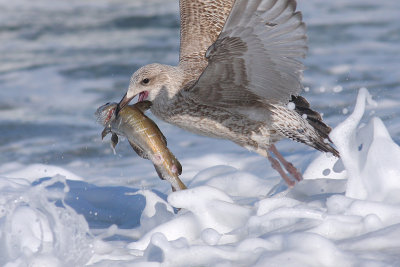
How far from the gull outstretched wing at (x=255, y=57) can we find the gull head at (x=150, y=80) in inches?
8.7

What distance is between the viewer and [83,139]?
6.98m

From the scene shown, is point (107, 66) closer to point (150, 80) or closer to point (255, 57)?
point (150, 80)

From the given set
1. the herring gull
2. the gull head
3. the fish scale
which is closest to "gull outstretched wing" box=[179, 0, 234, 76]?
the herring gull

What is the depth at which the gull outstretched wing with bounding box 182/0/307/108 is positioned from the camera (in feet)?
12.4

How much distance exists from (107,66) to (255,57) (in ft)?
19.9

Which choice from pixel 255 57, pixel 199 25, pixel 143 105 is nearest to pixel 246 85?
pixel 255 57

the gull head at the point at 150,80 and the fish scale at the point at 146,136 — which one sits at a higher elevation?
the gull head at the point at 150,80

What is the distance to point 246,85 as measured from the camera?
4336mm

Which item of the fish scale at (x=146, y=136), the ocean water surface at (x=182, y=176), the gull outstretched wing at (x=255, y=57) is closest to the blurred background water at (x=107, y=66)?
the ocean water surface at (x=182, y=176)

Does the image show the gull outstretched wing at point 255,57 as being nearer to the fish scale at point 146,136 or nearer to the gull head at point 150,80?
the gull head at point 150,80

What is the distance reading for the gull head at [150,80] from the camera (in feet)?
15.0

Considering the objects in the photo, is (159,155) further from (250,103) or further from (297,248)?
(297,248)

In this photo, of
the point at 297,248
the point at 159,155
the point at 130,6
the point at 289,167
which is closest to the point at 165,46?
the point at 130,6

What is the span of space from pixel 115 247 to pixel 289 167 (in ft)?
5.17
